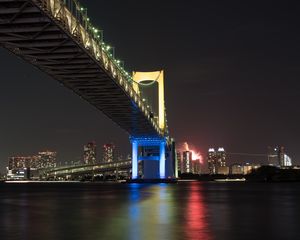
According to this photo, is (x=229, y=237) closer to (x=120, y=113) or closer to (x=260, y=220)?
(x=260, y=220)

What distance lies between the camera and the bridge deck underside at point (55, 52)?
24.5m

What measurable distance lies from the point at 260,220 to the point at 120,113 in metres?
42.0

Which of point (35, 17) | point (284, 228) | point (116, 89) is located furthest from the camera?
point (116, 89)

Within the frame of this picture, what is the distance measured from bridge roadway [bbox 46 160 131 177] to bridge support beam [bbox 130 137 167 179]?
61073 millimetres

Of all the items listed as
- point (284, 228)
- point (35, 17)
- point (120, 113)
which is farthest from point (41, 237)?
point (120, 113)

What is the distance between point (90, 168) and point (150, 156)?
85.7 meters

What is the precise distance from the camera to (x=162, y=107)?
95062 millimetres

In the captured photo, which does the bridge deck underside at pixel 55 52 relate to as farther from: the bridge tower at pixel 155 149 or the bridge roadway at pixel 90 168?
the bridge roadway at pixel 90 168

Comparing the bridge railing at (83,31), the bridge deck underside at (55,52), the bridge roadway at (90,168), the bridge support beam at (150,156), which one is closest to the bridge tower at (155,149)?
the bridge support beam at (150,156)

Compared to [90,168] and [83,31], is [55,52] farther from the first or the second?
[90,168]

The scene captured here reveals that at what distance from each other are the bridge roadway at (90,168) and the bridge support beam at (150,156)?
6107 cm

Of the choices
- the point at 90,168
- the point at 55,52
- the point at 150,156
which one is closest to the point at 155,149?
the point at 150,156

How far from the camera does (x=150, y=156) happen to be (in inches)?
3725

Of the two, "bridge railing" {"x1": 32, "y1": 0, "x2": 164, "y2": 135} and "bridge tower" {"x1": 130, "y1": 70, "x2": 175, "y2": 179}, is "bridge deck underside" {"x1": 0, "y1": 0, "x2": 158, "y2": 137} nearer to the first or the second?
"bridge railing" {"x1": 32, "y1": 0, "x2": 164, "y2": 135}
